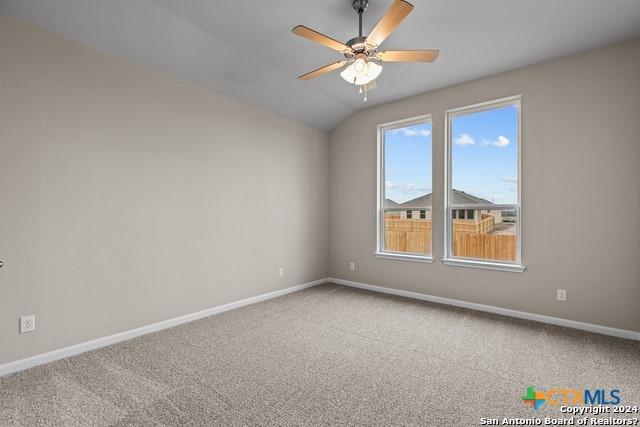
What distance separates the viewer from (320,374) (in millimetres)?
2326

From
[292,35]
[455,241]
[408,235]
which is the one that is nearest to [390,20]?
[292,35]

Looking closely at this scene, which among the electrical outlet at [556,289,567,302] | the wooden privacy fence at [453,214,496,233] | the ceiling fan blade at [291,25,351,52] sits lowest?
the electrical outlet at [556,289,567,302]

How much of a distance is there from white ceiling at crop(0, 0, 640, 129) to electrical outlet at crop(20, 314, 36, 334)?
2248 millimetres

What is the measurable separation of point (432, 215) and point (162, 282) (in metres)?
3.34

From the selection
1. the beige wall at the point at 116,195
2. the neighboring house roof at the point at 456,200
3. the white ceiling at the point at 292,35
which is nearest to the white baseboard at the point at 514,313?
the neighboring house roof at the point at 456,200

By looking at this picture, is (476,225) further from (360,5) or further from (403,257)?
(360,5)

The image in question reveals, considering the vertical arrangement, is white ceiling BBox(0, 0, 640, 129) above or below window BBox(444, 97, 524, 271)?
above

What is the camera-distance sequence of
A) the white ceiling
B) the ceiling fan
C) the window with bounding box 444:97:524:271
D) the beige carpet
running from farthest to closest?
the window with bounding box 444:97:524:271 < the white ceiling < the ceiling fan < the beige carpet

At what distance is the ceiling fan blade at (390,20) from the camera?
6.22 ft

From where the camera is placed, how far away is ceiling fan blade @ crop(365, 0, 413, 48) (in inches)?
74.6

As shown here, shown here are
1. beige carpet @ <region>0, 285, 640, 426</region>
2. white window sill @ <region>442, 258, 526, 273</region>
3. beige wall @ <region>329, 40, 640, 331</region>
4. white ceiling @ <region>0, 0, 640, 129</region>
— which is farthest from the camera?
white window sill @ <region>442, 258, 526, 273</region>

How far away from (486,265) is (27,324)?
442cm

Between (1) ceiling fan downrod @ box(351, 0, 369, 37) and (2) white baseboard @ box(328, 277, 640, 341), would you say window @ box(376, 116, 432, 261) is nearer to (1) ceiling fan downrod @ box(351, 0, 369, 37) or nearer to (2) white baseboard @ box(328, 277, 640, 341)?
(2) white baseboard @ box(328, 277, 640, 341)

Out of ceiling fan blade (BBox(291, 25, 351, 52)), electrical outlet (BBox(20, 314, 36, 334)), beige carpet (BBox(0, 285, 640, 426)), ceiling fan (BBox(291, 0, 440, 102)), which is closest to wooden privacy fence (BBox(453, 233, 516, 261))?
beige carpet (BBox(0, 285, 640, 426))
